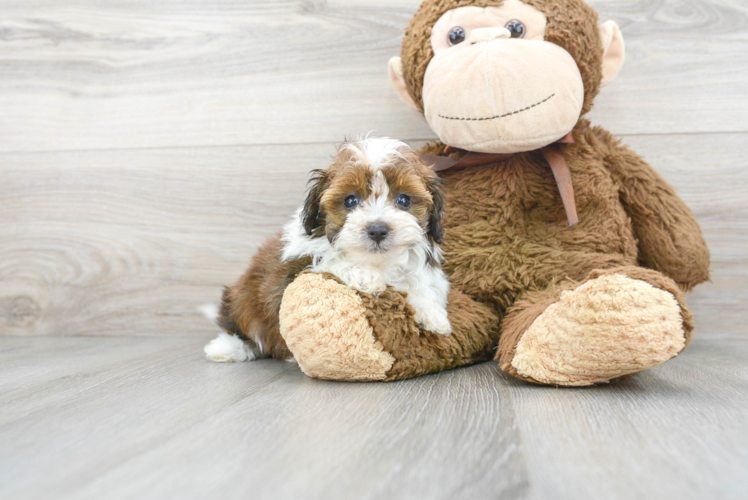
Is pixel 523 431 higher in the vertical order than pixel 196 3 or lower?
lower

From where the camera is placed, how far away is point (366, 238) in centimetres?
128

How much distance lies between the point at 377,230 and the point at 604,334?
1.69ft

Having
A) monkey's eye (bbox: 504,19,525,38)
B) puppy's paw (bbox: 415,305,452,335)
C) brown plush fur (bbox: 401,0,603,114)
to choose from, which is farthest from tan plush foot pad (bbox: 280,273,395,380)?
monkey's eye (bbox: 504,19,525,38)

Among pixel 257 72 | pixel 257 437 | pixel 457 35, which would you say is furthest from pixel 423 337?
pixel 257 72

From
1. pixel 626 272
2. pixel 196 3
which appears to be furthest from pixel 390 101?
pixel 626 272

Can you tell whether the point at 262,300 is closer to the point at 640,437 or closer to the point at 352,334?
the point at 352,334

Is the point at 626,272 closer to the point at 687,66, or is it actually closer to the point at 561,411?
the point at 561,411

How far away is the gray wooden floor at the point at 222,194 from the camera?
111 centimetres

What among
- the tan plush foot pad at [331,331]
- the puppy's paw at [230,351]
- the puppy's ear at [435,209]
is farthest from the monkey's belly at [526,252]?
the puppy's paw at [230,351]

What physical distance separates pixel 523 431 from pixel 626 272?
17.3 inches

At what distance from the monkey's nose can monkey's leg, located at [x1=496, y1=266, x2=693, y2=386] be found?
0.68 metres

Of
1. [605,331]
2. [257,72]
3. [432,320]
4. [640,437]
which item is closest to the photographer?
[640,437]

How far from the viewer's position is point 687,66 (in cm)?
192

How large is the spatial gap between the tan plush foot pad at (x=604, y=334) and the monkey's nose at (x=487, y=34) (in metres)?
0.70
